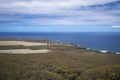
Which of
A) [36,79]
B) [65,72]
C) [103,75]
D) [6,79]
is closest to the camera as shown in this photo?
[6,79]

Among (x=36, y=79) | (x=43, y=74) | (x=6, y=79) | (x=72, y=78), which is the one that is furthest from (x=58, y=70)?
(x=6, y=79)

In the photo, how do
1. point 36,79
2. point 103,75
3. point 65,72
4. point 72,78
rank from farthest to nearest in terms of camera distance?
point 65,72
point 72,78
point 103,75
point 36,79

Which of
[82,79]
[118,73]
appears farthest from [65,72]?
[118,73]

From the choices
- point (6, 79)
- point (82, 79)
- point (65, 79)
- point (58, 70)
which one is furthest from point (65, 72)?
point (6, 79)

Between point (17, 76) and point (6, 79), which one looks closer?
point (6, 79)

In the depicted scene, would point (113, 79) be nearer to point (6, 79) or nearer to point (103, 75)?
point (103, 75)

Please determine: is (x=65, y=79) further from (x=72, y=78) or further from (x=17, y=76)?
(x=17, y=76)

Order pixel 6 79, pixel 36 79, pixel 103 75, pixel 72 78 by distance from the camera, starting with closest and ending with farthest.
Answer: pixel 6 79, pixel 36 79, pixel 103 75, pixel 72 78

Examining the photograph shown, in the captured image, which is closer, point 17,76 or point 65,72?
point 17,76

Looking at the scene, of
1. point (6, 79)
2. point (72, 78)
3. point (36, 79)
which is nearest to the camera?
Result: point (6, 79)
